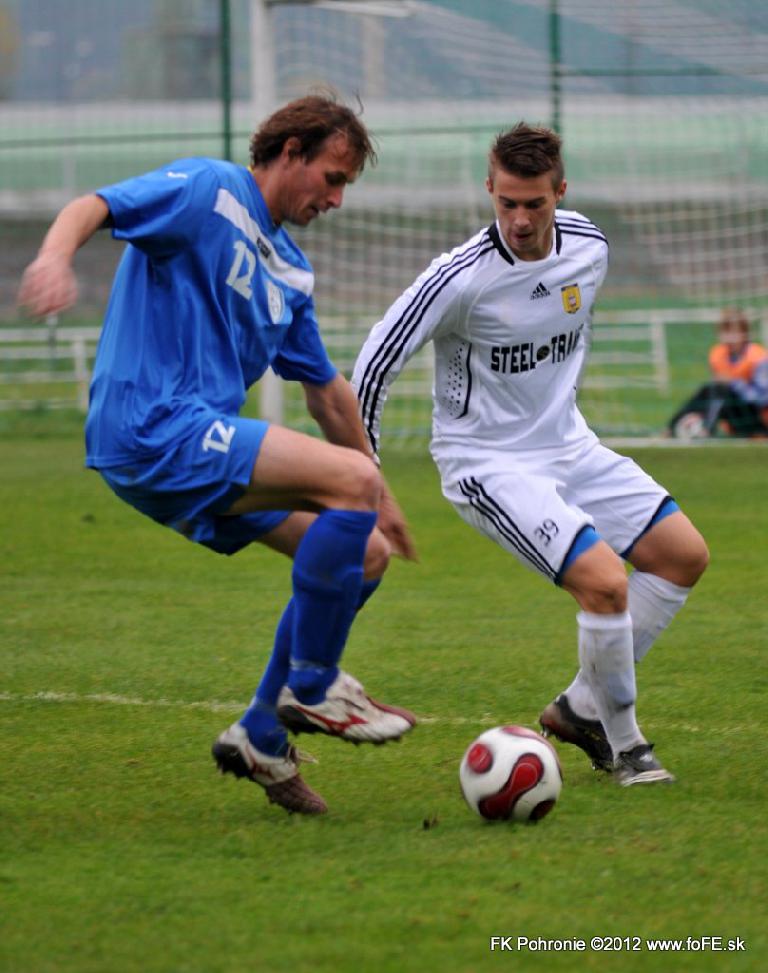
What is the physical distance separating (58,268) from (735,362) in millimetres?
11898

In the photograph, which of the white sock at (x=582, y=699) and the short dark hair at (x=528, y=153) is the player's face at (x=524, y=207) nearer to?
the short dark hair at (x=528, y=153)

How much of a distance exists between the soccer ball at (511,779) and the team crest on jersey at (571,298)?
4.84ft

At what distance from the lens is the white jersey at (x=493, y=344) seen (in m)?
5.23

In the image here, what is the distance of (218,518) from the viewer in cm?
464

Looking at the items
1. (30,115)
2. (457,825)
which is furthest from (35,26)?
(457,825)

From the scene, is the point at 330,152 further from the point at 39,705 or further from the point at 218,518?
the point at 39,705

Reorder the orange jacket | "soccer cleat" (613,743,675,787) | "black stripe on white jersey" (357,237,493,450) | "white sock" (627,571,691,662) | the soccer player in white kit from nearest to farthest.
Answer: "soccer cleat" (613,743,675,787)
the soccer player in white kit
"black stripe on white jersey" (357,237,493,450)
"white sock" (627,571,691,662)
the orange jacket

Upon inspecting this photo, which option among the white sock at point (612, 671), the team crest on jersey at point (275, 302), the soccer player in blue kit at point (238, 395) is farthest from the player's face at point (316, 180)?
the white sock at point (612, 671)

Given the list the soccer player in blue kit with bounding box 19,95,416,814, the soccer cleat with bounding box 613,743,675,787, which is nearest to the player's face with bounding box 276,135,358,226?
the soccer player in blue kit with bounding box 19,95,416,814

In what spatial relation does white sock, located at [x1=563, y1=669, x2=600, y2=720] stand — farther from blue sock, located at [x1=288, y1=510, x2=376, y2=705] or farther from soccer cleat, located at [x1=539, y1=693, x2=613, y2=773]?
blue sock, located at [x1=288, y1=510, x2=376, y2=705]

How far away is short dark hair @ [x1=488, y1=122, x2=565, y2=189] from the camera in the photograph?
16.5 feet

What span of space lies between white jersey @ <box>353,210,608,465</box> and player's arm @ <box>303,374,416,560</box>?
0.19 meters

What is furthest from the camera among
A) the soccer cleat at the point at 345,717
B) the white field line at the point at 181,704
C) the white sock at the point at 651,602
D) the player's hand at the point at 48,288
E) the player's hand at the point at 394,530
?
the white field line at the point at 181,704

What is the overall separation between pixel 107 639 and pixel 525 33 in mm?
9443
